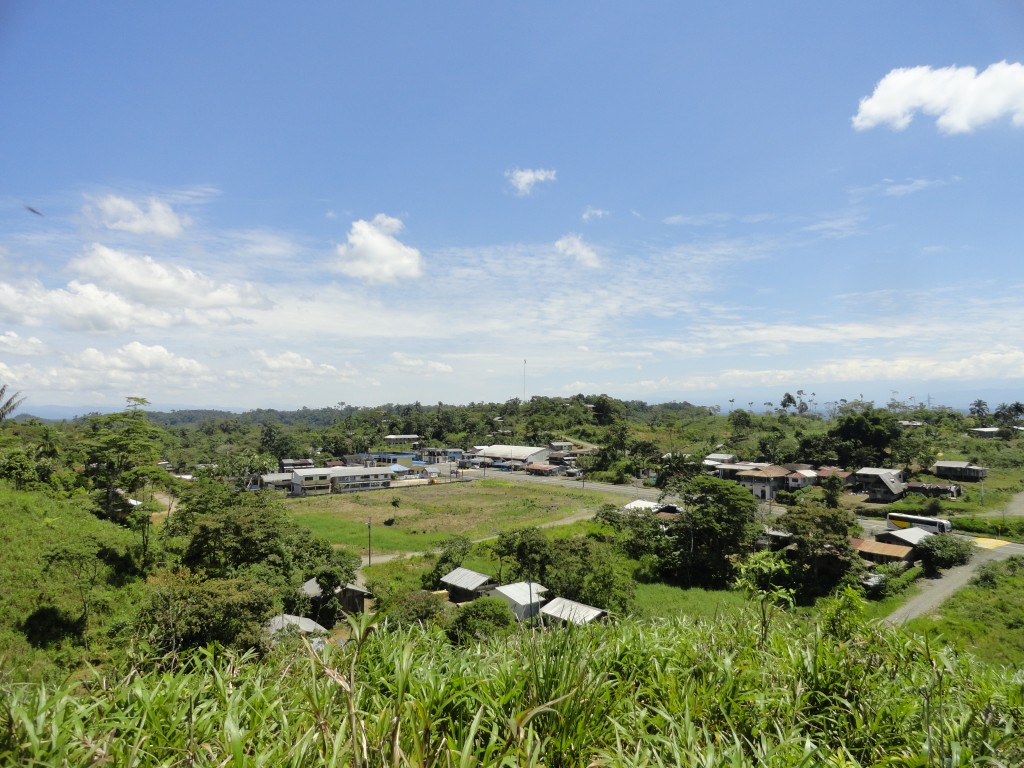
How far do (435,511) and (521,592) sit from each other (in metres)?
18.1

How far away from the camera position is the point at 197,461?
55156mm

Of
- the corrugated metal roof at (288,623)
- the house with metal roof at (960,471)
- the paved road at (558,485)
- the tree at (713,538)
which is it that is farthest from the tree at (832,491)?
the corrugated metal roof at (288,623)

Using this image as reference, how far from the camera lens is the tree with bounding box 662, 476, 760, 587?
2106cm

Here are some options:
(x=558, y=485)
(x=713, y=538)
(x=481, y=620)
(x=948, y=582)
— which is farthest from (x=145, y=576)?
(x=558, y=485)

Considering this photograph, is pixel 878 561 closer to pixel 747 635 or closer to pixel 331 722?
pixel 747 635

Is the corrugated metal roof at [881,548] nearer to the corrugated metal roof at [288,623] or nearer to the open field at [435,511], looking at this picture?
the open field at [435,511]

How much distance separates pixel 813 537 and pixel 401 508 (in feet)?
80.2

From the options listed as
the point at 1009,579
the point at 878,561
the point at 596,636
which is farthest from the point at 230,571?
the point at 1009,579

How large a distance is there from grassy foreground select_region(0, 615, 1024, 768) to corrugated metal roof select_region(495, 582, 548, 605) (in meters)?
12.7

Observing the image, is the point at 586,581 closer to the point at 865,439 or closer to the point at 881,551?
the point at 881,551

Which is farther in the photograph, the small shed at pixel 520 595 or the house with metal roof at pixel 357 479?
the house with metal roof at pixel 357 479

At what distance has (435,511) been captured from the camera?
110 feet

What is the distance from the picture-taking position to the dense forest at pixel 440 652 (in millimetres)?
2232

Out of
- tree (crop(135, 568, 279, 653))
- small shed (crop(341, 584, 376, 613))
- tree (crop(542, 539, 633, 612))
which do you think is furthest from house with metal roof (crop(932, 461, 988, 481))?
tree (crop(135, 568, 279, 653))
